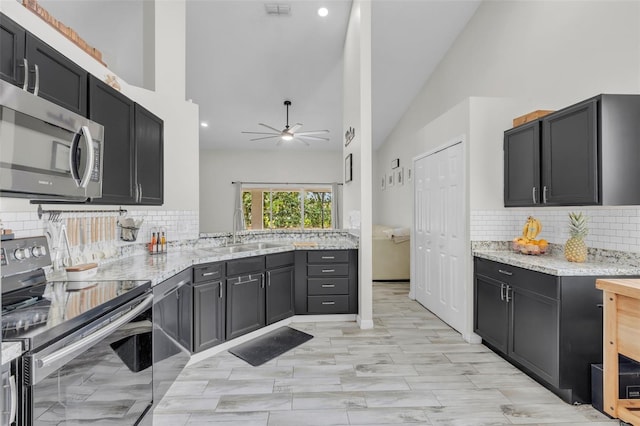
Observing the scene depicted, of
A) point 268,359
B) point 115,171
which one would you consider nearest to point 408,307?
point 268,359

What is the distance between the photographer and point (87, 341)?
136 centimetres

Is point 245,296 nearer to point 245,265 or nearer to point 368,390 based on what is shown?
point 245,265

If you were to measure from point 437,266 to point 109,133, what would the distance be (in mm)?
3608

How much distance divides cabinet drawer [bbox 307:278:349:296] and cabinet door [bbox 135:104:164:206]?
1933 mm

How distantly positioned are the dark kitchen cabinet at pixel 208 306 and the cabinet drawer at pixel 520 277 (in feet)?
8.07

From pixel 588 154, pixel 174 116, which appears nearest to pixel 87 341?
pixel 174 116

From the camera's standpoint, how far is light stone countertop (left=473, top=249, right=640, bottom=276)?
7.41 ft

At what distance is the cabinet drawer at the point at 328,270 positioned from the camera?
3945mm

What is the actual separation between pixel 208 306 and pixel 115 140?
1535 mm

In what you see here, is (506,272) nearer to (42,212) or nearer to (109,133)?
(109,133)

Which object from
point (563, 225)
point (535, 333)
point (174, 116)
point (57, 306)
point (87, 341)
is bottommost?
point (535, 333)

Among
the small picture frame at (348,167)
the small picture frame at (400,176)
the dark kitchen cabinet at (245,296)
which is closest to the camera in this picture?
the dark kitchen cabinet at (245,296)

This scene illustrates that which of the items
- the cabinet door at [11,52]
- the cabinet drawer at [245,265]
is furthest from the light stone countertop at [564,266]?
the cabinet door at [11,52]

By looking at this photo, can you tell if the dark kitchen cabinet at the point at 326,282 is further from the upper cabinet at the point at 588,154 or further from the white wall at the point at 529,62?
the upper cabinet at the point at 588,154
